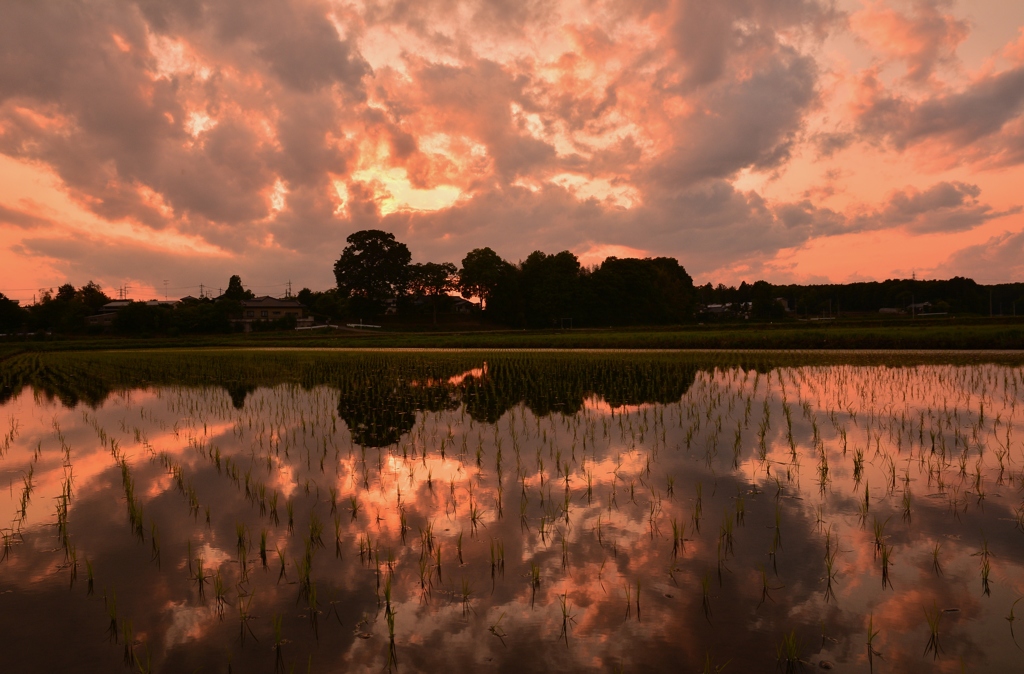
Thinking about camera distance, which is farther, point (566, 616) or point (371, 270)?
point (371, 270)

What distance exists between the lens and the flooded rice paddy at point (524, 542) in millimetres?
3789

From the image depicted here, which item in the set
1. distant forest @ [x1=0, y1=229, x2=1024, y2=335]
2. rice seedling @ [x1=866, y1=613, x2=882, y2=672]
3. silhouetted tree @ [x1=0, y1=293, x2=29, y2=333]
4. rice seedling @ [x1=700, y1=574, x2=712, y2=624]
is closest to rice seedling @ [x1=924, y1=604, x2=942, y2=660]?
rice seedling @ [x1=866, y1=613, x2=882, y2=672]

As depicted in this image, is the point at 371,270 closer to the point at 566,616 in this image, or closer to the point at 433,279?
the point at 433,279

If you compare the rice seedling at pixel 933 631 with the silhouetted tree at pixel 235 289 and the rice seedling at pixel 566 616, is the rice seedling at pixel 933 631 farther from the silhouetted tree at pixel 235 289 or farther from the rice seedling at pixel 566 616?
the silhouetted tree at pixel 235 289

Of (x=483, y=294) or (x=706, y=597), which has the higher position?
(x=483, y=294)

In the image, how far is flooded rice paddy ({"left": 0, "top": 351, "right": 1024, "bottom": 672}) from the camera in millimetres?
3789

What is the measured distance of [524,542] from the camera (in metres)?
5.50

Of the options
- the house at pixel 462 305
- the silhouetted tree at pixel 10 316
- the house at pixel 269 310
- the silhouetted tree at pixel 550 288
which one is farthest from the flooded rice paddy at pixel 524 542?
the silhouetted tree at pixel 10 316

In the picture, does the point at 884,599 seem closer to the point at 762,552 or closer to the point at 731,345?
the point at 762,552

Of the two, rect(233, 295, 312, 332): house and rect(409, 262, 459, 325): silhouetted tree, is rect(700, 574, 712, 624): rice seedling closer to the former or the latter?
→ rect(409, 262, 459, 325): silhouetted tree

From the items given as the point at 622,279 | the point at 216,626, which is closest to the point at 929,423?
the point at 216,626

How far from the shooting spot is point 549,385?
59.8ft

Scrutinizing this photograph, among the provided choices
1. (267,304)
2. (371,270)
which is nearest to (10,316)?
(267,304)

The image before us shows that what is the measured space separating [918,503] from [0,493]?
11458 mm
